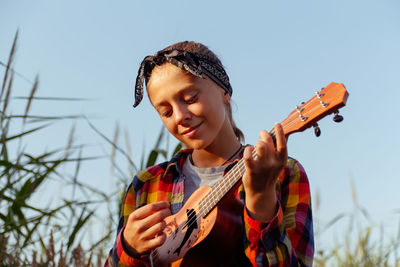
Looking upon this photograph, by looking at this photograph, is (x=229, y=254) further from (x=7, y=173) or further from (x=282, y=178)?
(x=7, y=173)

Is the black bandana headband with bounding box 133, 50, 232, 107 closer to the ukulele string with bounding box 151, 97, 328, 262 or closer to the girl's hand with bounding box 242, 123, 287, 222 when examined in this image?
the ukulele string with bounding box 151, 97, 328, 262

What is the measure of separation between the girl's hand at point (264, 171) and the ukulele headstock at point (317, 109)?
12 cm

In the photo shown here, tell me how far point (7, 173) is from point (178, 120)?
106 centimetres

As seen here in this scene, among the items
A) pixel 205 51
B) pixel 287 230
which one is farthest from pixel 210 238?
pixel 205 51

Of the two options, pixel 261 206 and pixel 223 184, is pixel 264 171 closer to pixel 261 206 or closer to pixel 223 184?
pixel 261 206

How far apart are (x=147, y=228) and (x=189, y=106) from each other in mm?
532

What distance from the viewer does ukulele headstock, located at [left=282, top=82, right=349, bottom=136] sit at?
172 cm

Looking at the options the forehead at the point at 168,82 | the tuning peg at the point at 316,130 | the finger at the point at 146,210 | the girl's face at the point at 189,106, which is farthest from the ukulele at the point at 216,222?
the forehead at the point at 168,82

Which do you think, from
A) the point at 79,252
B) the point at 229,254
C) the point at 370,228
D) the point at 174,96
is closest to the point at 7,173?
the point at 79,252

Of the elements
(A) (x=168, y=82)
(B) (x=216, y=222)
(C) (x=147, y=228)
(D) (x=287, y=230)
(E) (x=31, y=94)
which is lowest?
(D) (x=287, y=230)

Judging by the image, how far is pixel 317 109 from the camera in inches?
70.2

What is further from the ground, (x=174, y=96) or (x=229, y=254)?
(x=174, y=96)

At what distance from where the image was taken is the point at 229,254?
2.01 meters

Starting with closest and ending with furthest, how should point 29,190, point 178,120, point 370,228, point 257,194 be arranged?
point 257,194 < point 178,120 < point 29,190 < point 370,228
